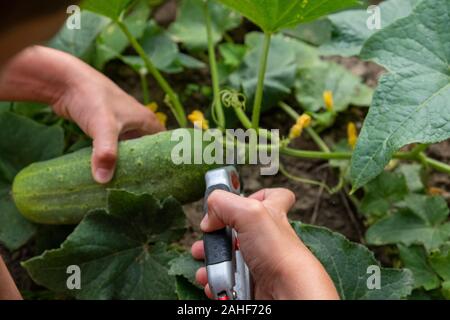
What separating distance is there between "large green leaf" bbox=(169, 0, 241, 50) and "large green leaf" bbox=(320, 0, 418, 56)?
388 mm

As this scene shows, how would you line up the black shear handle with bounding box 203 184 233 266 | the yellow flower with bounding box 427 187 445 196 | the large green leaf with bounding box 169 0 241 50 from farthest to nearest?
1. the large green leaf with bounding box 169 0 241 50
2. the yellow flower with bounding box 427 187 445 196
3. the black shear handle with bounding box 203 184 233 266

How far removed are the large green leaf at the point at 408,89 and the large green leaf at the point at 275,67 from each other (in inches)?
16.2

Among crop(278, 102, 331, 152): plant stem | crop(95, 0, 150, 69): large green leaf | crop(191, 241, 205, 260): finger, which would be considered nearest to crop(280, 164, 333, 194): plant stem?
crop(278, 102, 331, 152): plant stem

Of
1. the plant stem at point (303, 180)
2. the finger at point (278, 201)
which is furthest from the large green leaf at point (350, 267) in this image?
the plant stem at point (303, 180)

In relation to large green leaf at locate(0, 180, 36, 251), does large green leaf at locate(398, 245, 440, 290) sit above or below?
below

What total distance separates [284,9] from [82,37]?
1.91 ft

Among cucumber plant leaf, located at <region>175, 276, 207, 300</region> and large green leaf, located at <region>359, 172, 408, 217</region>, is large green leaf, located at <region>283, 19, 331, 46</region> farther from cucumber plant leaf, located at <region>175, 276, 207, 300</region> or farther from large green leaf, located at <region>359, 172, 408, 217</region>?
cucumber plant leaf, located at <region>175, 276, 207, 300</region>

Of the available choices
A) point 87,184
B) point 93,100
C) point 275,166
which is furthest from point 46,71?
point 275,166

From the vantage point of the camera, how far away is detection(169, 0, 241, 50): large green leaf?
6.02ft

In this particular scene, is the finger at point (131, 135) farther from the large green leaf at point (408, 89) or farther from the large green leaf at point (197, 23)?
the large green leaf at point (408, 89)

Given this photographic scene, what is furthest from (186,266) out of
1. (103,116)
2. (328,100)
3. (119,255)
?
(328,100)

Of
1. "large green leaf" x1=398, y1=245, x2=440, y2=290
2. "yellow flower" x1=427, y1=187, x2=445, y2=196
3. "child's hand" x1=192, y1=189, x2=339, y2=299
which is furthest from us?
"yellow flower" x1=427, y1=187, x2=445, y2=196

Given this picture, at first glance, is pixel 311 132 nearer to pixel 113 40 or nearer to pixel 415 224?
pixel 415 224

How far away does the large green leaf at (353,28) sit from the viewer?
4.88ft
